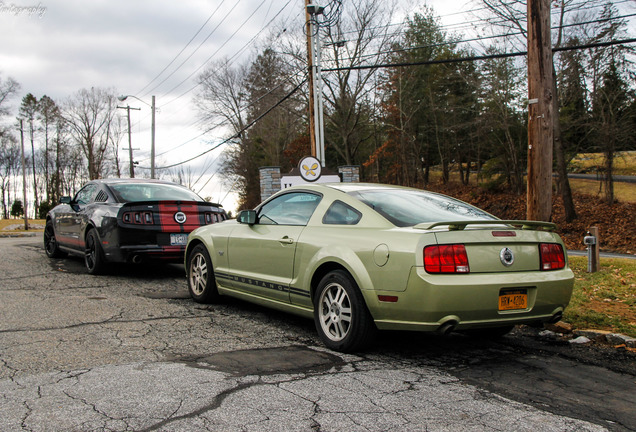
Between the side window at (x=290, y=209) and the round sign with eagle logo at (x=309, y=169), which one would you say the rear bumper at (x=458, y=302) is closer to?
the side window at (x=290, y=209)

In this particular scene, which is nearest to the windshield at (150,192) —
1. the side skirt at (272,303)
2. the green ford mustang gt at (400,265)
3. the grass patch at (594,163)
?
the side skirt at (272,303)

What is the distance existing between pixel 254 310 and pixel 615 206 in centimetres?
2184

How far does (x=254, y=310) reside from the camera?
20.4ft

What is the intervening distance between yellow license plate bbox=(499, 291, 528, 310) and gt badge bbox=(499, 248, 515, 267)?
22 cm

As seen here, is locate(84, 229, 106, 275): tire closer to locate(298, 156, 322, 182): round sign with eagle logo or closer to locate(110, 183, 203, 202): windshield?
locate(110, 183, 203, 202): windshield

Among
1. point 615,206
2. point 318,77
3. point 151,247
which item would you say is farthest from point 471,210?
point 615,206

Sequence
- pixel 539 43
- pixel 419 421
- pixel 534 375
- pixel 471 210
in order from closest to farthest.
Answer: pixel 419 421 → pixel 534 375 → pixel 471 210 → pixel 539 43

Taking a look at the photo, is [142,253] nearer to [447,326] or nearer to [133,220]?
[133,220]

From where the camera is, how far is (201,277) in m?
6.54

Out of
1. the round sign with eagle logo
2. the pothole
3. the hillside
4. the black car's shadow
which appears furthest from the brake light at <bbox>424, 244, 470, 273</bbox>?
the hillside

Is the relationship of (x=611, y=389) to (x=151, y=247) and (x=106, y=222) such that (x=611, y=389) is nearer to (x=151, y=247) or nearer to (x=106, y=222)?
(x=151, y=247)

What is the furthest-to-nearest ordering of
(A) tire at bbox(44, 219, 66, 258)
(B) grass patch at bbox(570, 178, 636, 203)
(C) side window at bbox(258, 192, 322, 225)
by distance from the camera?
(B) grass patch at bbox(570, 178, 636, 203)
(A) tire at bbox(44, 219, 66, 258)
(C) side window at bbox(258, 192, 322, 225)

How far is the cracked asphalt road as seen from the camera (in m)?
2.93

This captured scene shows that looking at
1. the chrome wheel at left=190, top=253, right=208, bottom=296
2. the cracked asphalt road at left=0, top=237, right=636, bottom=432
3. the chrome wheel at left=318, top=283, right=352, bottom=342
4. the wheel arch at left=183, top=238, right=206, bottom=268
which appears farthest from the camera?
the wheel arch at left=183, top=238, right=206, bottom=268
